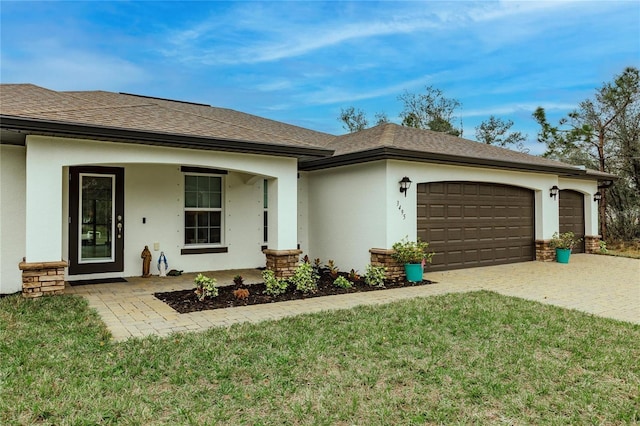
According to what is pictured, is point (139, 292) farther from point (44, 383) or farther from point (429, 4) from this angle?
point (429, 4)

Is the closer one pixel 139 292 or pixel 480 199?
pixel 139 292

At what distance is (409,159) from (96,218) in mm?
6597

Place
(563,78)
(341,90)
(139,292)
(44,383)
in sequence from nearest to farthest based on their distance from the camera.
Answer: (44,383) < (139,292) < (563,78) < (341,90)

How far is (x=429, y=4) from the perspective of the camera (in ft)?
34.5

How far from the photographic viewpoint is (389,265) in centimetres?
857

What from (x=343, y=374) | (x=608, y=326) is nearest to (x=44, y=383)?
(x=343, y=374)

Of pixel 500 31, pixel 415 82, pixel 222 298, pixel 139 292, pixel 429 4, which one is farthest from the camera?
pixel 415 82

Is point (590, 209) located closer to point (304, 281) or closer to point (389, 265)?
point (389, 265)

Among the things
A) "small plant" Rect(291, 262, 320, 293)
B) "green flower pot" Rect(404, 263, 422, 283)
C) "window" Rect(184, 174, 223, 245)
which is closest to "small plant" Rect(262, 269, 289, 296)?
"small plant" Rect(291, 262, 320, 293)

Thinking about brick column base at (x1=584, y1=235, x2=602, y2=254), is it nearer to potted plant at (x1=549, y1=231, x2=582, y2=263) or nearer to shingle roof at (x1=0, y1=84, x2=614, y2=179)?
potted plant at (x1=549, y1=231, x2=582, y2=263)

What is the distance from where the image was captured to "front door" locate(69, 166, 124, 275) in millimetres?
8031

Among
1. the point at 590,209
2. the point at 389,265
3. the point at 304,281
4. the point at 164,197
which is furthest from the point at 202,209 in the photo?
the point at 590,209

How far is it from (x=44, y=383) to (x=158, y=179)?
619cm

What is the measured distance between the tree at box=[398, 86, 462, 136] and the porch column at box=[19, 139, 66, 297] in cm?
2255
